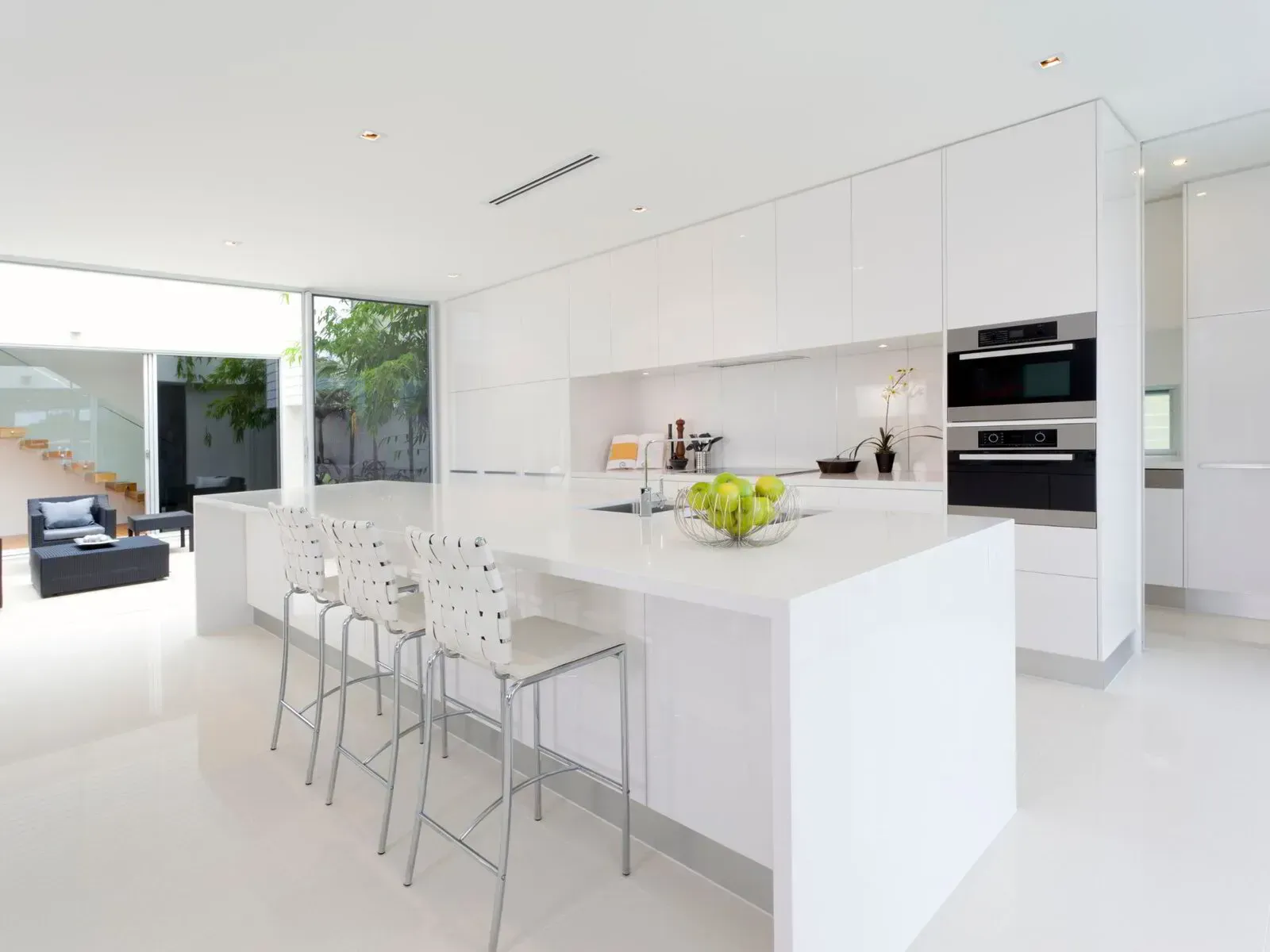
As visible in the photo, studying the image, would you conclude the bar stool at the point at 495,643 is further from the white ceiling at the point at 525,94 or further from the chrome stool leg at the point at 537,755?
the white ceiling at the point at 525,94

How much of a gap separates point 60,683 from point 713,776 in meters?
3.36

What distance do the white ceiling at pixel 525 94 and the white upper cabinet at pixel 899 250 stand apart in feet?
0.41

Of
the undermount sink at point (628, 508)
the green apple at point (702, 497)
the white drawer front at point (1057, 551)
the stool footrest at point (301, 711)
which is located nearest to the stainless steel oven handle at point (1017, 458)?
the white drawer front at point (1057, 551)

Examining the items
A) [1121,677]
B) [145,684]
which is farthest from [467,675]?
[1121,677]

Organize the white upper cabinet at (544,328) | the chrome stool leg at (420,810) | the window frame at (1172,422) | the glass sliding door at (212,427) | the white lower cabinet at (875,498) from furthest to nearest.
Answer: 1. the glass sliding door at (212,427)
2. the white upper cabinet at (544,328)
3. the window frame at (1172,422)
4. the white lower cabinet at (875,498)
5. the chrome stool leg at (420,810)

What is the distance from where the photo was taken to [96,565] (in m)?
5.54

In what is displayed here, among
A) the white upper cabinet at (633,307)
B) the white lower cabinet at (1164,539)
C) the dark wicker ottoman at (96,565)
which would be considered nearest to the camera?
the white lower cabinet at (1164,539)

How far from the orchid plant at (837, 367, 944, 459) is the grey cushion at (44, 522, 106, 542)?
21.0 ft

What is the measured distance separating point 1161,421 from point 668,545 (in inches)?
168

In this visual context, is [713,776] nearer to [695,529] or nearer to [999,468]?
[695,529]

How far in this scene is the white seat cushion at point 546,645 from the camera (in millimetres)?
1785

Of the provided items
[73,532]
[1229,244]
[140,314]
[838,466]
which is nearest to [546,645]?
[838,466]

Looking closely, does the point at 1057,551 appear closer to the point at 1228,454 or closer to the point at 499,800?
the point at 1228,454

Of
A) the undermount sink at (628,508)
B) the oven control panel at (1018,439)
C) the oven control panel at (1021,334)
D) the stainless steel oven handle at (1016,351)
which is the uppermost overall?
the oven control panel at (1021,334)
